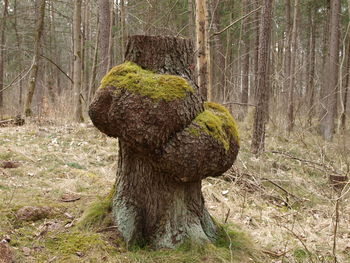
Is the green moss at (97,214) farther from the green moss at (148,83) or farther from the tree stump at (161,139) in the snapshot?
the green moss at (148,83)

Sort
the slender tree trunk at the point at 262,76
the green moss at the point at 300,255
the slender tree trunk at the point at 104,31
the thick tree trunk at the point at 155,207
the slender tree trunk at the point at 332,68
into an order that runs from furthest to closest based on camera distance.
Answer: the slender tree trunk at the point at 332,68, the slender tree trunk at the point at 104,31, the slender tree trunk at the point at 262,76, the green moss at the point at 300,255, the thick tree trunk at the point at 155,207

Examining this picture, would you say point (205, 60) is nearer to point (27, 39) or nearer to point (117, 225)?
point (117, 225)

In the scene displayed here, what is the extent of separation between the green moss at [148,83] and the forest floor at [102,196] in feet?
4.52

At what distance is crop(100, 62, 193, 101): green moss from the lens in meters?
2.86

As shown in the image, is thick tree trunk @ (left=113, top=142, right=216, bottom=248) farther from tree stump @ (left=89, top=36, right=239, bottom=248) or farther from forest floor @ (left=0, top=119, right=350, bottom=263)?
forest floor @ (left=0, top=119, right=350, bottom=263)

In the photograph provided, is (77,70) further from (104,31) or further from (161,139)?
(161,139)

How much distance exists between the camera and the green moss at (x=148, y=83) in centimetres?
286

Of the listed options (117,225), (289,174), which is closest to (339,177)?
(289,174)

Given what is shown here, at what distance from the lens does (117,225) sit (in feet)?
10.8

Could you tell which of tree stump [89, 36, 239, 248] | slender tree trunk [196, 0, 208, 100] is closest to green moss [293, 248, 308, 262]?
tree stump [89, 36, 239, 248]

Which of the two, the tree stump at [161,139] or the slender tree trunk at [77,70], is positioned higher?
the slender tree trunk at [77,70]

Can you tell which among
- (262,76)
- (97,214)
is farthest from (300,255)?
(262,76)

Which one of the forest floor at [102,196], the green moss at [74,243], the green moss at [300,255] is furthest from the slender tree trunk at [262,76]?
the green moss at [74,243]

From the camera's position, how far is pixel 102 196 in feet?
13.8
